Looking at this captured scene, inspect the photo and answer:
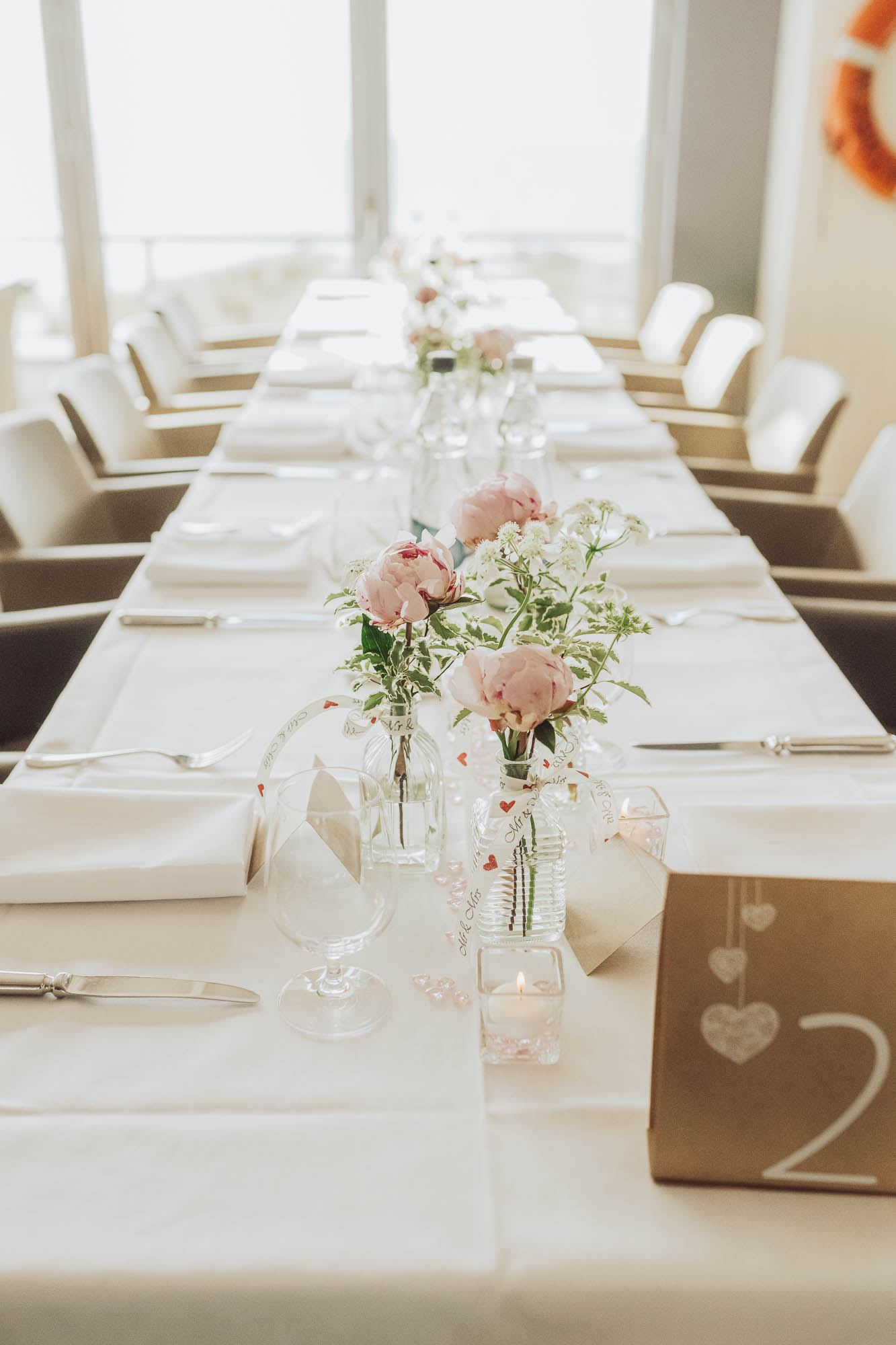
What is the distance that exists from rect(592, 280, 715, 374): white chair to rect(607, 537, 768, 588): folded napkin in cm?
258

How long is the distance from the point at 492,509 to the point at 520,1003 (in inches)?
19.9

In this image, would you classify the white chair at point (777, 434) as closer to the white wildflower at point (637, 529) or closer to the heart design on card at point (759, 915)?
the white wildflower at point (637, 529)

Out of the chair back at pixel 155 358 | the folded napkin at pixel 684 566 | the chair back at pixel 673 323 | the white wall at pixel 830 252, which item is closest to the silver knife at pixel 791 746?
the folded napkin at pixel 684 566

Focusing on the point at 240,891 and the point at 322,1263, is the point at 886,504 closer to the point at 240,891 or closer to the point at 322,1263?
the point at 240,891

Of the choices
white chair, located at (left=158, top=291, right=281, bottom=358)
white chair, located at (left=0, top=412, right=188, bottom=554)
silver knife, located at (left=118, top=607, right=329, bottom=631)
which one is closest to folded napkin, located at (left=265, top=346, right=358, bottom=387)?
white chair, located at (left=0, top=412, right=188, bottom=554)

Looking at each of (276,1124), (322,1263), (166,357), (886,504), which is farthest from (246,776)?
(166,357)

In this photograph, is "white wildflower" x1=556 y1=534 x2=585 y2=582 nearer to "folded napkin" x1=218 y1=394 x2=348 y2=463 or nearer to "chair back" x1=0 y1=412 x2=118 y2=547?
"chair back" x1=0 y1=412 x2=118 y2=547

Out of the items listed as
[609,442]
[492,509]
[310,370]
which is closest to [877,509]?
[609,442]

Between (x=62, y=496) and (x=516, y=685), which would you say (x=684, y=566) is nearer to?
(x=516, y=685)

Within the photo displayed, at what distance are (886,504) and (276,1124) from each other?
1829 mm

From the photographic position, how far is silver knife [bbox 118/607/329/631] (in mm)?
1625

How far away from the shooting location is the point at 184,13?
19.4ft

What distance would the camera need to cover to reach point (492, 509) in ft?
3.91

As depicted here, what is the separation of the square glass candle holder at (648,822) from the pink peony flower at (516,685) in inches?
8.5
